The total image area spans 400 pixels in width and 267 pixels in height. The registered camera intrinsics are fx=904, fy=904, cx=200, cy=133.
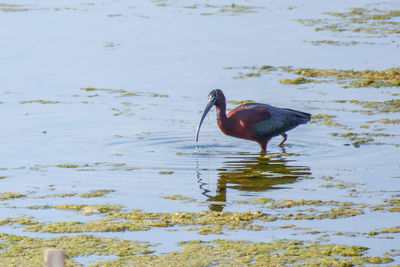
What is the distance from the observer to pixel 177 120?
12.1 meters

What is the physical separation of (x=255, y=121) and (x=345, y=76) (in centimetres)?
408

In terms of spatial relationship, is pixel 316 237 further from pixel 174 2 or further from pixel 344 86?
pixel 174 2

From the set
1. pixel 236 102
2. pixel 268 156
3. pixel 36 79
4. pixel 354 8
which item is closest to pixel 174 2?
pixel 354 8

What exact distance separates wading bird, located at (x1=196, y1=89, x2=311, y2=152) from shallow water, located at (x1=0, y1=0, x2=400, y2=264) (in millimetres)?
243

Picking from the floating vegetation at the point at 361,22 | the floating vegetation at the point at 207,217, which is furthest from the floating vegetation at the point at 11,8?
the floating vegetation at the point at 207,217

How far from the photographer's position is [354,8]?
22094 millimetres

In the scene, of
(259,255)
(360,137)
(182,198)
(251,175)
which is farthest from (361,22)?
(259,255)

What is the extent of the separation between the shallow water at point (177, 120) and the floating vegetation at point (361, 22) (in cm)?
38

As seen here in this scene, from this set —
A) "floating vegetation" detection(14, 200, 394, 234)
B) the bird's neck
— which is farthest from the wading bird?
"floating vegetation" detection(14, 200, 394, 234)

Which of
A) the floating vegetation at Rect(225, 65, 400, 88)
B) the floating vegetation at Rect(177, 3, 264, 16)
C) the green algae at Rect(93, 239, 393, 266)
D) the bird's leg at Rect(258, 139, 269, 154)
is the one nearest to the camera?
the green algae at Rect(93, 239, 393, 266)

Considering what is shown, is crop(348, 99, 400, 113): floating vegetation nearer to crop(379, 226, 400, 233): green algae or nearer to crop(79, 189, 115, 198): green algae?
crop(79, 189, 115, 198): green algae

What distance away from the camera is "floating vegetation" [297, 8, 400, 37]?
18719 mm

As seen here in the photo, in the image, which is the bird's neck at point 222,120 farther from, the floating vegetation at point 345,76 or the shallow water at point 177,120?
the floating vegetation at point 345,76

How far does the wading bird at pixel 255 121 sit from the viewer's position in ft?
35.2
